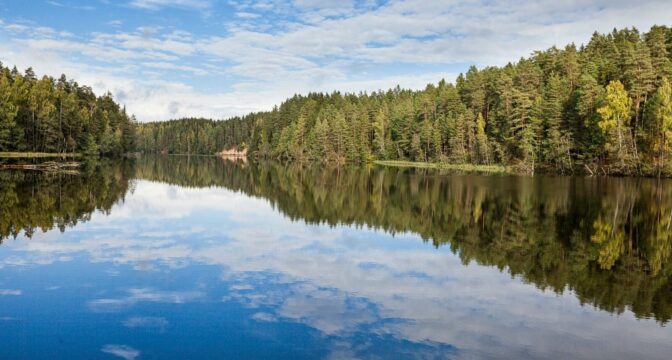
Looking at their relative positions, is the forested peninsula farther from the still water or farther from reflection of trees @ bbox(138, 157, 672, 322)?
the still water

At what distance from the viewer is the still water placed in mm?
10133

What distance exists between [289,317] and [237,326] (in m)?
1.21

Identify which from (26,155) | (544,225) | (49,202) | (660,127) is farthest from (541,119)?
(26,155)

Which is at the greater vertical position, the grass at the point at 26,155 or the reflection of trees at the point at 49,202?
the grass at the point at 26,155

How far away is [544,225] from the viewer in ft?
80.4

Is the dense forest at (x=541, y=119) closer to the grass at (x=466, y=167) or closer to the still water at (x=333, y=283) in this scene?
the grass at (x=466, y=167)

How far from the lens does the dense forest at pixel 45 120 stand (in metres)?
75.2

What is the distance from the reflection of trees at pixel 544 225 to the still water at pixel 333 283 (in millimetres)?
113

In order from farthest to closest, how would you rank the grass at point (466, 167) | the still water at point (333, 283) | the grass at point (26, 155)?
1. the grass at point (466, 167)
2. the grass at point (26, 155)
3. the still water at point (333, 283)

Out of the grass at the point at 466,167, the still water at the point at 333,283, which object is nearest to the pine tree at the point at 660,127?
the grass at the point at 466,167

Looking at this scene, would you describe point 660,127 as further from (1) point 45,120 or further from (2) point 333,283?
(1) point 45,120

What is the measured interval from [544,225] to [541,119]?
55018 mm

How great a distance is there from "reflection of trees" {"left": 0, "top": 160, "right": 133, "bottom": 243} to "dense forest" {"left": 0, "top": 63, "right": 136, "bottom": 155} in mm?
38593

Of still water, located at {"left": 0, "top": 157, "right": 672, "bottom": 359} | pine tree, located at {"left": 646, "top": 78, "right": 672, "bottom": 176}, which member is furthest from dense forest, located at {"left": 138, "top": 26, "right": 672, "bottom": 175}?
still water, located at {"left": 0, "top": 157, "right": 672, "bottom": 359}
